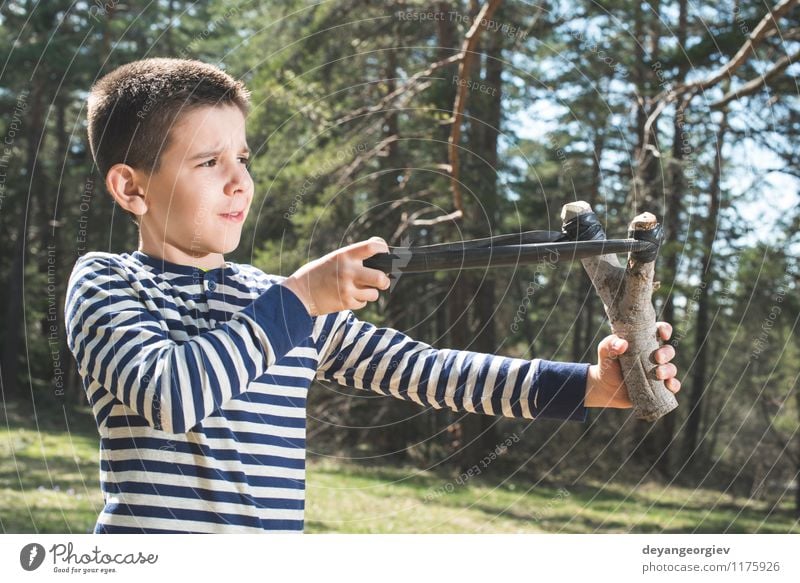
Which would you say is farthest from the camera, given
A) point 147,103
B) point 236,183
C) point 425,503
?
point 425,503

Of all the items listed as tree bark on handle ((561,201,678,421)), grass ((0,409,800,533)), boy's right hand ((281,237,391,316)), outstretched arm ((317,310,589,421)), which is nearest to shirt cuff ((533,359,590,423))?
outstretched arm ((317,310,589,421))

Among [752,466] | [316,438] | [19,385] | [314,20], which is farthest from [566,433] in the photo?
[19,385]

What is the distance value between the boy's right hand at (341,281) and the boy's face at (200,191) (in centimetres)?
33

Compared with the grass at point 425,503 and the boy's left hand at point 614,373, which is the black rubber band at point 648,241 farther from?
the grass at point 425,503

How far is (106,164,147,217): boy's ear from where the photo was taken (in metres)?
1.86

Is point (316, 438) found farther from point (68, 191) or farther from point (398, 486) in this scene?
point (68, 191)

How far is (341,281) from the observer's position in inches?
58.5

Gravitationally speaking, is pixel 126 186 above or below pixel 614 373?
above

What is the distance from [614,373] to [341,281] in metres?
0.62

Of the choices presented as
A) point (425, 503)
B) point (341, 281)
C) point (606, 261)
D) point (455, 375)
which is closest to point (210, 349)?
point (341, 281)

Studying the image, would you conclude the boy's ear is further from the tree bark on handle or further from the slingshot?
the tree bark on handle

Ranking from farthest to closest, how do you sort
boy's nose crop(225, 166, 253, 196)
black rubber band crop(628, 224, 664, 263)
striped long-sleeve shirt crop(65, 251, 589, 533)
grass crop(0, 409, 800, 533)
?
grass crop(0, 409, 800, 533) → boy's nose crop(225, 166, 253, 196) → black rubber band crop(628, 224, 664, 263) → striped long-sleeve shirt crop(65, 251, 589, 533)

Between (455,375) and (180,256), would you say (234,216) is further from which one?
(455,375)

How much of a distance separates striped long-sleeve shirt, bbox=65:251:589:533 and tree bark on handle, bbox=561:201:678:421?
0.14 m
